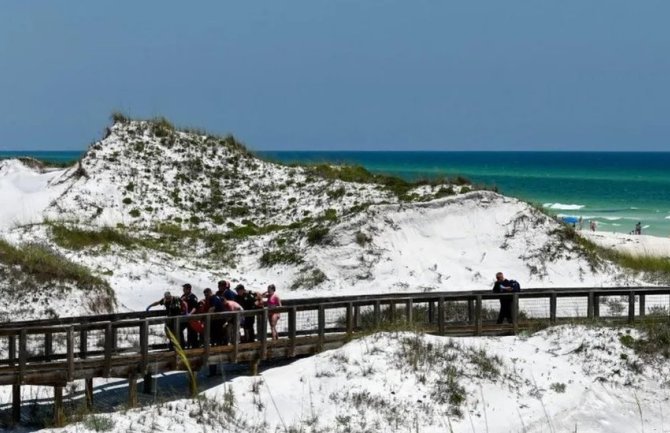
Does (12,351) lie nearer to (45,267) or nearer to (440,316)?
(45,267)

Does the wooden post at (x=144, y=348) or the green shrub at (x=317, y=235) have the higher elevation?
the green shrub at (x=317, y=235)

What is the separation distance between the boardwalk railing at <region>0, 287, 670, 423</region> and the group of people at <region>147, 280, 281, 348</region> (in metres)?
0.09

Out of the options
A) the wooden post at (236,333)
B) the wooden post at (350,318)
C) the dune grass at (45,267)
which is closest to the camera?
the wooden post at (236,333)

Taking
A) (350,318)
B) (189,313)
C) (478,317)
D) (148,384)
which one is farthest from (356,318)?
(148,384)

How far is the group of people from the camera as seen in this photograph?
23.5 m

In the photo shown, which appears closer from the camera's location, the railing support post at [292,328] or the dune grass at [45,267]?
the railing support post at [292,328]

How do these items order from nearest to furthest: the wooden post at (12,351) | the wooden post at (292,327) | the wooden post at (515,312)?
the wooden post at (12,351) → the wooden post at (292,327) → the wooden post at (515,312)

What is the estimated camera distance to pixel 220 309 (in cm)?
2414

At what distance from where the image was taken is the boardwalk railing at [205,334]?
20.9 metres

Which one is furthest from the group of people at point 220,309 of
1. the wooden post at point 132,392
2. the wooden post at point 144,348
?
the wooden post at point 132,392

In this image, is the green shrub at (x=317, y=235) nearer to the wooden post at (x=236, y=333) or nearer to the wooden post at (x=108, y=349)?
the wooden post at (x=236, y=333)

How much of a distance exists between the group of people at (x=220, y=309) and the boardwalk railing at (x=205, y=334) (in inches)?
3.5

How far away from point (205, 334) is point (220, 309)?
1.59m

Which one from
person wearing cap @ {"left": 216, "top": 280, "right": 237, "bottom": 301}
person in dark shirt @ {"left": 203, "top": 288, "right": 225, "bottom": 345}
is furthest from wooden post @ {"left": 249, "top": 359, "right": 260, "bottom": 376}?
person wearing cap @ {"left": 216, "top": 280, "right": 237, "bottom": 301}
